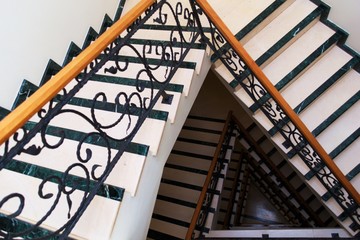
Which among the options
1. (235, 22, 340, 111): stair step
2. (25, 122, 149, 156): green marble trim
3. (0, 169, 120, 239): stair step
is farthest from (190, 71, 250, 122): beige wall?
(0, 169, 120, 239): stair step

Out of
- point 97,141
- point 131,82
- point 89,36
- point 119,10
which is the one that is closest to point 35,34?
point 89,36

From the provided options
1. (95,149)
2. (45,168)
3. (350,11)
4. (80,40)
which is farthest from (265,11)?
(45,168)

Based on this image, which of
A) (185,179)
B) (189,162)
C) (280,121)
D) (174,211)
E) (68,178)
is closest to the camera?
(68,178)

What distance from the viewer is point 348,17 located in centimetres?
372

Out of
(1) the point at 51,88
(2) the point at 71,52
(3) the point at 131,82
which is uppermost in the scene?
(2) the point at 71,52

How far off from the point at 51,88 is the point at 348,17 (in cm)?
403

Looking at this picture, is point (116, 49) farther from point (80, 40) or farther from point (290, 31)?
point (290, 31)

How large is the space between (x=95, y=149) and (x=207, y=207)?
8.02 feet

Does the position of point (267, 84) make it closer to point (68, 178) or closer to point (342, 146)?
point (342, 146)

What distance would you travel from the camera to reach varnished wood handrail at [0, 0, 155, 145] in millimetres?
1144

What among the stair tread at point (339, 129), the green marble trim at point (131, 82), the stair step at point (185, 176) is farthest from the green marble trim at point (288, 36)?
the stair step at point (185, 176)

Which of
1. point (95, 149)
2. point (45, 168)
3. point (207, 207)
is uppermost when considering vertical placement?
point (207, 207)

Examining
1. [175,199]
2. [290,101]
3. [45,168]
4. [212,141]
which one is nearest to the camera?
[45,168]

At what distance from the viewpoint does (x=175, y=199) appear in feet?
14.6
